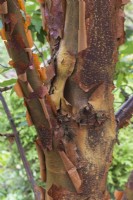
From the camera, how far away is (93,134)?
0.44 m

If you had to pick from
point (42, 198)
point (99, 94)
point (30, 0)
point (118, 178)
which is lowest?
point (118, 178)

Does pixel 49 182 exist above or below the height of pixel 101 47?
below

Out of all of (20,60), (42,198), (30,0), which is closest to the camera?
(20,60)

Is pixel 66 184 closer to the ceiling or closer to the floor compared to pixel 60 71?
closer to the floor

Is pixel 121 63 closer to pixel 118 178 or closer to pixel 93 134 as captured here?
pixel 93 134

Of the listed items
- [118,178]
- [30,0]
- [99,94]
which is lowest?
[118,178]

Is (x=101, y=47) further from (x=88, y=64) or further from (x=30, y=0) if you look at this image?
(x=30, y=0)

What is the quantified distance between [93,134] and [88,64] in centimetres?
9

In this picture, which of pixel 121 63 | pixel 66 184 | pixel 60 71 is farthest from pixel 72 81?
pixel 121 63

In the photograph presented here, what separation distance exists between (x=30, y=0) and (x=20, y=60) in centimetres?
38

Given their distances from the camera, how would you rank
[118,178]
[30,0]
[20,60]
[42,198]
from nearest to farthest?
[20,60] < [42,198] < [30,0] < [118,178]

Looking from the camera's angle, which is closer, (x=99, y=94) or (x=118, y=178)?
(x=99, y=94)

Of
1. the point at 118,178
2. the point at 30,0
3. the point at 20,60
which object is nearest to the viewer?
the point at 20,60

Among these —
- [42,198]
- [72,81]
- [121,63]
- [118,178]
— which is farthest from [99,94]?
[118,178]
